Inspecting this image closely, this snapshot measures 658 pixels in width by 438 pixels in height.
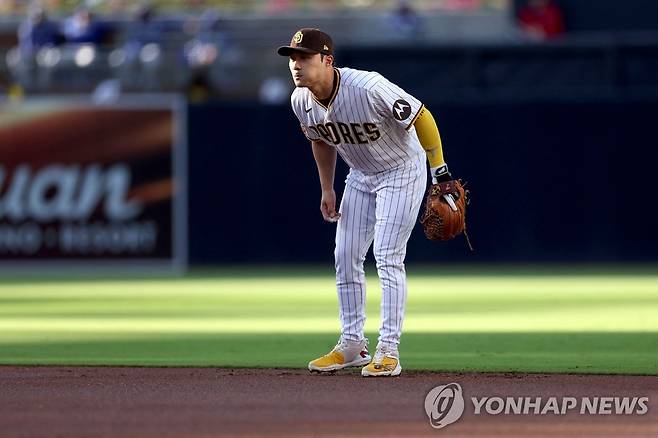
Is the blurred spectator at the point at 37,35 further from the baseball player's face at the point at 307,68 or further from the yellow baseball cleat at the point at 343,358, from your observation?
the baseball player's face at the point at 307,68

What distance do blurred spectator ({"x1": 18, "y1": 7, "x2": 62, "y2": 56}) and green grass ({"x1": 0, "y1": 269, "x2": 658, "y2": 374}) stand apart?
6406 millimetres

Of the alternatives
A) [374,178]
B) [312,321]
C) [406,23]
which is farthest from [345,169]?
[374,178]

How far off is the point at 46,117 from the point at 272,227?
2984mm

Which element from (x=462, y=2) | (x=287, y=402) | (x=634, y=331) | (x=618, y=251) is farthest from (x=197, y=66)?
(x=287, y=402)

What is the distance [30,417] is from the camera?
620 cm

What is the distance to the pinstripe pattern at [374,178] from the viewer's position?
7.60 meters

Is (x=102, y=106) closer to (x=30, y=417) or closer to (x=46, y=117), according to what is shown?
(x=46, y=117)

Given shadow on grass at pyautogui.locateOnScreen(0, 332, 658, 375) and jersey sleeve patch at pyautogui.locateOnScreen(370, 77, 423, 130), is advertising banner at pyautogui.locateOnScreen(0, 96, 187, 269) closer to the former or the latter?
shadow on grass at pyautogui.locateOnScreen(0, 332, 658, 375)

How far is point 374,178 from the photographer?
7852 millimetres

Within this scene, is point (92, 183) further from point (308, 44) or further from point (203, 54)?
point (308, 44)

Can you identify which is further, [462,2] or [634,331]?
[462,2]

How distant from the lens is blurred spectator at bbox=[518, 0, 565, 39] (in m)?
20.5

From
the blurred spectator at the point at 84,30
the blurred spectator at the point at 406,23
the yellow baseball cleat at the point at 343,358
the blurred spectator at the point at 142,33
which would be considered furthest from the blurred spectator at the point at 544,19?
the yellow baseball cleat at the point at 343,358

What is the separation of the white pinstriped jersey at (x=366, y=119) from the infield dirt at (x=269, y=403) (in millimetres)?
1129
